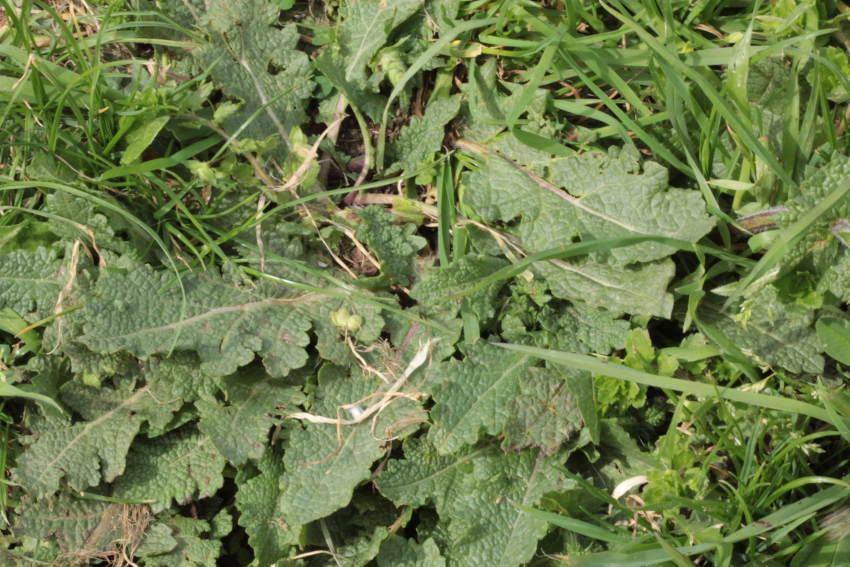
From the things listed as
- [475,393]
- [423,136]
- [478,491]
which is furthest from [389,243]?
[478,491]

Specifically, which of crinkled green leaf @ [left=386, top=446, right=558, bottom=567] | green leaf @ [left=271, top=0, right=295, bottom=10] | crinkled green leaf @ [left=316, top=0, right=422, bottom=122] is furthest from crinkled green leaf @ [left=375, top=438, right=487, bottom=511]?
green leaf @ [left=271, top=0, right=295, bottom=10]

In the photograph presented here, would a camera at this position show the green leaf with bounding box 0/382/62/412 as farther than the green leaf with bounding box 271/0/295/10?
No

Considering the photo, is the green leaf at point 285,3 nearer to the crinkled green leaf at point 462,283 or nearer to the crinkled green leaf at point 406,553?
the crinkled green leaf at point 462,283

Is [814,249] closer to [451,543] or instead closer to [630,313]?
[630,313]

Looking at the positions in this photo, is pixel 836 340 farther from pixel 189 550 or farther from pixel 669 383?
pixel 189 550

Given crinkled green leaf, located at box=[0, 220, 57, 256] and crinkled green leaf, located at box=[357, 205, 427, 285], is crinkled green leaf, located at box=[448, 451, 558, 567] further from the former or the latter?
crinkled green leaf, located at box=[0, 220, 57, 256]

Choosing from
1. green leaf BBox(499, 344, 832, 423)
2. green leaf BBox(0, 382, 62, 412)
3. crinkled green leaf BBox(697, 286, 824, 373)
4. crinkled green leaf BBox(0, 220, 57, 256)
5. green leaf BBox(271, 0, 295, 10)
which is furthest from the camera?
green leaf BBox(271, 0, 295, 10)
